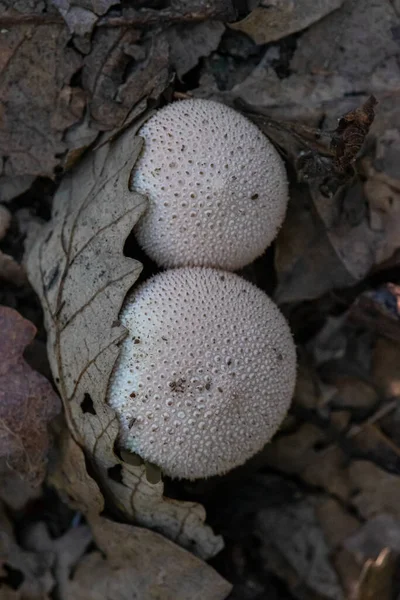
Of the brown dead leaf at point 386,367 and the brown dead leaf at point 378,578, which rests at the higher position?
the brown dead leaf at point 386,367

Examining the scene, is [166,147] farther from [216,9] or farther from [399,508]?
[399,508]

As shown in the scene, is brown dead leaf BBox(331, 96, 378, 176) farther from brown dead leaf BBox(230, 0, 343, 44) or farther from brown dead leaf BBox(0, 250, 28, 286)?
brown dead leaf BBox(0, 250, 28, 286)

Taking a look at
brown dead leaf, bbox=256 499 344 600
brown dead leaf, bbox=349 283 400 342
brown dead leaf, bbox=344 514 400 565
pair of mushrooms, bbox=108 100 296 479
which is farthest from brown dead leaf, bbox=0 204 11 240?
brown dead leaf, bbox=344 514 400 565

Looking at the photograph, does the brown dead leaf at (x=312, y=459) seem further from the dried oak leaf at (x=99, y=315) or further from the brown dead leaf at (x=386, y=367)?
the dried oak leaf at (x=99, y=315)

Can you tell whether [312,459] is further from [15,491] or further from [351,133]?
[351,133]

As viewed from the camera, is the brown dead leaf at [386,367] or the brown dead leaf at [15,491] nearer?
the brown dead leaf at [15,491]

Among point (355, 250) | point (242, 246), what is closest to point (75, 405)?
point (242, 246)

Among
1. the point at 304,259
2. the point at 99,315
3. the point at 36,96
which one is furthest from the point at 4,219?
the point at 304,259

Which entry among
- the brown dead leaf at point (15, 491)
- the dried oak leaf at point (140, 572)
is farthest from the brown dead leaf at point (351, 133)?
the brown dead leaf at point (15, 491)
